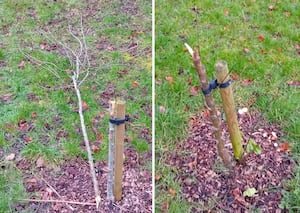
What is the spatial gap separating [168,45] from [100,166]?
1.39m

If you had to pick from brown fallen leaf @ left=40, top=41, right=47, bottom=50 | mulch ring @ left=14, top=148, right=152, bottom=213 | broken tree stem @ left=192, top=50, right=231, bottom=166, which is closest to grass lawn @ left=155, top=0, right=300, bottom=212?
mulch ring @ left=14, top=148, right=152, bottom=213

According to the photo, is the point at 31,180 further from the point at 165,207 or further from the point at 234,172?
the point at 234,172

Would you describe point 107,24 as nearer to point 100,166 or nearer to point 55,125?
point 55,125

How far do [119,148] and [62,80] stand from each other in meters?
1.56

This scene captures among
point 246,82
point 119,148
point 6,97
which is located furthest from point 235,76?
point 6,97

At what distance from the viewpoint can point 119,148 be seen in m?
2.15

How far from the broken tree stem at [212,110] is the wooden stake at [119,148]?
1.36ft

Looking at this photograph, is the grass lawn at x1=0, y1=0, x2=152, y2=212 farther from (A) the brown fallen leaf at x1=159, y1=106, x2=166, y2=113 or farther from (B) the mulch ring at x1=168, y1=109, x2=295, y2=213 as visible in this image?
(B) the mulch ring at x1=168, y1=109, x2=295, y2=213

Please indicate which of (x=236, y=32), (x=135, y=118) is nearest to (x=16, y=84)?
(x=135, y=118)

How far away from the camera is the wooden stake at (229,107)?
6.57ft

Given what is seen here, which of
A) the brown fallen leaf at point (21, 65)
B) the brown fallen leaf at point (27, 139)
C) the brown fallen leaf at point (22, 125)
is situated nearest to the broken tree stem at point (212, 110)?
the brown fallen leaf at point (27, 139)

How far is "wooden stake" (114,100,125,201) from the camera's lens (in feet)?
6.48

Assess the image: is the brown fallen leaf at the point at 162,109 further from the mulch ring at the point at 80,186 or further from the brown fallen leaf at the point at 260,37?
the brown fallen leaf at the point at 260,37

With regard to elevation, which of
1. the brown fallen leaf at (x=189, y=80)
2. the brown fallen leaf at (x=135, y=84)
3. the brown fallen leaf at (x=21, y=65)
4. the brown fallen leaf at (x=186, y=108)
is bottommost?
the brown fallen leaf at (x=21, y=65)
